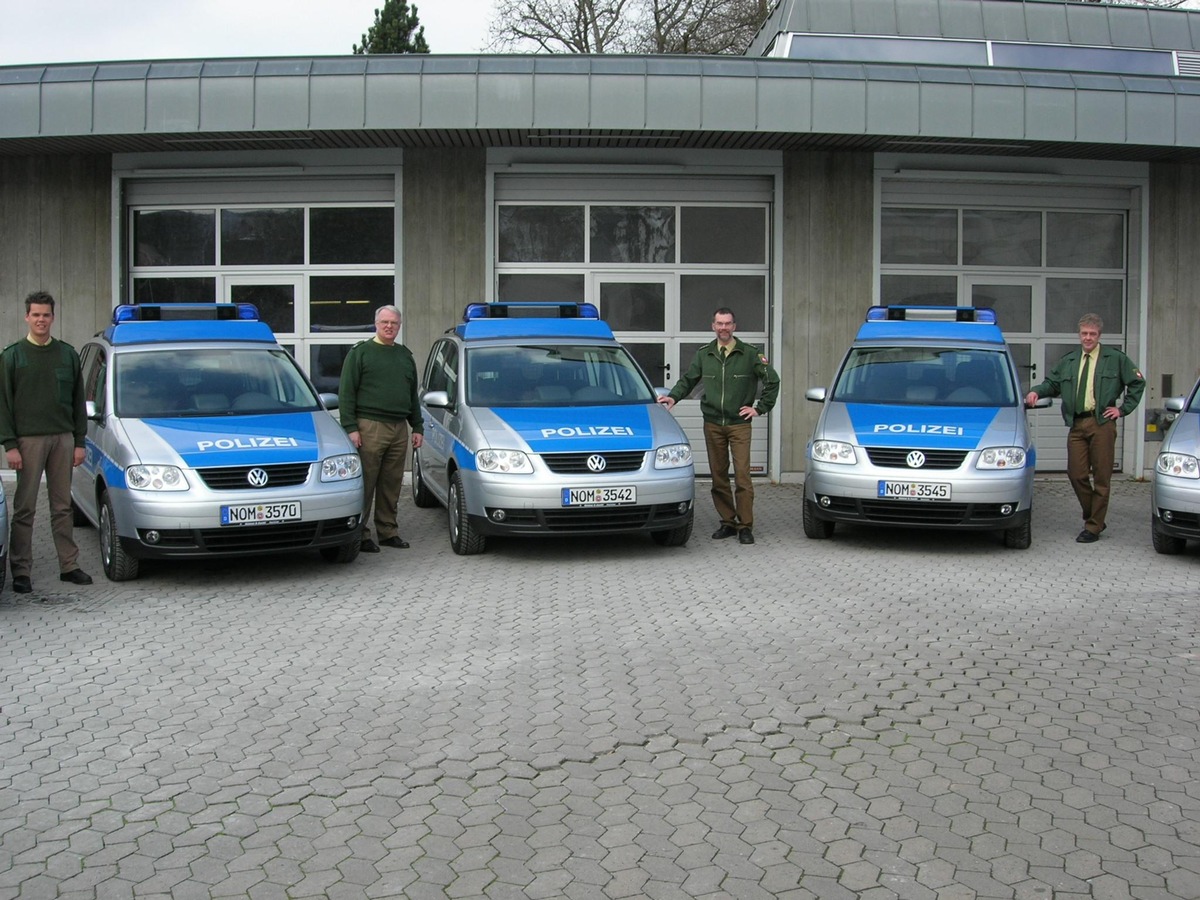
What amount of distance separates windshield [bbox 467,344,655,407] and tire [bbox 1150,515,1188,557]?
420 cm

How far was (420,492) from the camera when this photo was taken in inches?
499

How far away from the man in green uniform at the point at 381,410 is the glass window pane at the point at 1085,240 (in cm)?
916

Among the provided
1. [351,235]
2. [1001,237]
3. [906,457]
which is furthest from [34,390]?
[1001,237]

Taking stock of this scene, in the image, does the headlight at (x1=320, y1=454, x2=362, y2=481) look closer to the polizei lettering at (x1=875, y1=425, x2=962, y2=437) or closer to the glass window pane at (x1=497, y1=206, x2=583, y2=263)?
the polizei lettering at (x1=875, y1=425, x2=962, y2=437)

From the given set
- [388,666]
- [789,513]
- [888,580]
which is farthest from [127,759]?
[789,513]

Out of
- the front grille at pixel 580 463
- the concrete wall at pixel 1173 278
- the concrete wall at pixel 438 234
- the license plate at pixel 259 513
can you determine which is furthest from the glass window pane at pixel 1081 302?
the license plate at pixel 259 513

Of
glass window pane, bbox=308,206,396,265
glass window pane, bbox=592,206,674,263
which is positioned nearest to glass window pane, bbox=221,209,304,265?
glass window pane, bbox=308,206,396,265

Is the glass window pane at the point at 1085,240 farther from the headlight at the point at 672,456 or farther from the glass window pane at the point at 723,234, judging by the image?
the headlight at the point at 672,456

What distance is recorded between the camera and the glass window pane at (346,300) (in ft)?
49.1

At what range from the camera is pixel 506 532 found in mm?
9344

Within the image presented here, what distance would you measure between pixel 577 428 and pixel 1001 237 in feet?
27.1

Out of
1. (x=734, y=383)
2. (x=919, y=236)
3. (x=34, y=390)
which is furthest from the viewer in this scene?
(x=919, y=236)

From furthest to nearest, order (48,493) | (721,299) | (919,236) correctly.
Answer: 1. (919,236)
2. (721,299)
3. (48,493)

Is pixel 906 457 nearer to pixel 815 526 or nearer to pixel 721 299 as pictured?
pixel 815 526
